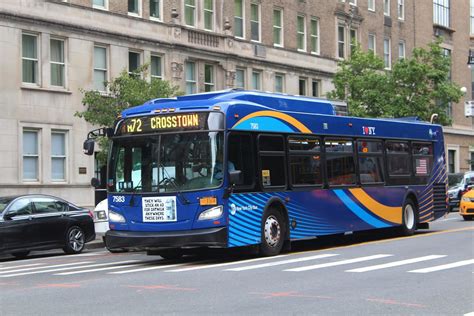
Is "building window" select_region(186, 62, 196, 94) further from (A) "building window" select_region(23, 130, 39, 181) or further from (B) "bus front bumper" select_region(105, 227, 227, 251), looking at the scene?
(B) "bus front bumper" select_region(105, 227, 227, 251)

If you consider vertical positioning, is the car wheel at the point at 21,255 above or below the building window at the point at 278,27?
below

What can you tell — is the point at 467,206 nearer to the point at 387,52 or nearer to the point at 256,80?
the point at 256,80

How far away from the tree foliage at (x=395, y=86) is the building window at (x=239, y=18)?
5.31m

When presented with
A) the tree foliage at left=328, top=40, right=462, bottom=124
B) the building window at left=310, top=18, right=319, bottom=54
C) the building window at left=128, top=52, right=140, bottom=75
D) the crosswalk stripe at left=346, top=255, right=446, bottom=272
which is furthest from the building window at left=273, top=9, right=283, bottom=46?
the crosswalk stripe at left=346, top=255, right=446, bottom=272

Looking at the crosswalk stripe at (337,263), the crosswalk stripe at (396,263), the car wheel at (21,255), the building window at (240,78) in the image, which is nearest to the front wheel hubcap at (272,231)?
the crosswalk stripe at (337,263)

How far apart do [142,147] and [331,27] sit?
32.3 m

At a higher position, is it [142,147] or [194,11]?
[194,11]

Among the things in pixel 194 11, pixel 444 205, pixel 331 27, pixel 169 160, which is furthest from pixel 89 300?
pixel 331 27

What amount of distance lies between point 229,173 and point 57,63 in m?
17.6

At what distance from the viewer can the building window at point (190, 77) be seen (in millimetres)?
36938

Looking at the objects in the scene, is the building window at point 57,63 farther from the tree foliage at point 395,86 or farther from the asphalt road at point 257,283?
the tree foliage at point 395,86

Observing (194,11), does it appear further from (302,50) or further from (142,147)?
(142,147)

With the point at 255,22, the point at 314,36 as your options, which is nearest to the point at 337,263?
the point at 255,22

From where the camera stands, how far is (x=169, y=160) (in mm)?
15438
